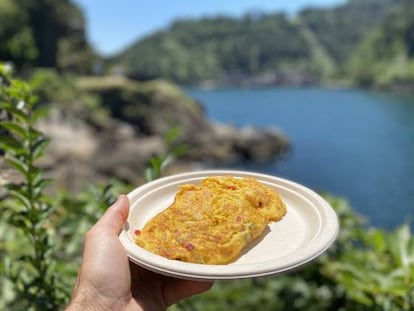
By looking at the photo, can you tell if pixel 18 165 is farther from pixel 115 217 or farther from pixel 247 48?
pixel 247 48

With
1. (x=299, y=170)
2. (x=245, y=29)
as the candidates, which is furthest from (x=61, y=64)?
(x=245, y=29)

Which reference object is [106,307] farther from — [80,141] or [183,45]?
[183,45]

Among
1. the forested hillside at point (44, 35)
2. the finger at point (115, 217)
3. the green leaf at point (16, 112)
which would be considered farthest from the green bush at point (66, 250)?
the forested hillside at point (44, 35)

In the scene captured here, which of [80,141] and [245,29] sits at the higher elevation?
[80,141]

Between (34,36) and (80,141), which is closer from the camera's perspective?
(80,141)

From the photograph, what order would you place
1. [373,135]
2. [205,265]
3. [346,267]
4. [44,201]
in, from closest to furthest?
1. [205,265]
2. [44,201]
3. [346,267]
4. [373,135]
